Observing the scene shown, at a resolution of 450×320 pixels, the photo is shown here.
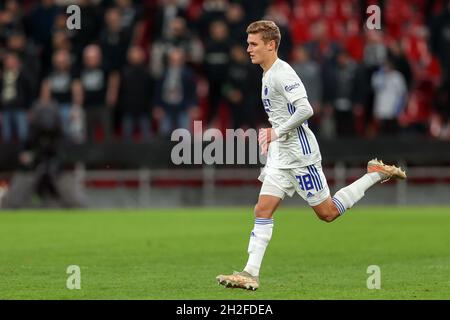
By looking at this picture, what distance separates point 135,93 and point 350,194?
1411 cm

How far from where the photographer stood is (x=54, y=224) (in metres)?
20.1

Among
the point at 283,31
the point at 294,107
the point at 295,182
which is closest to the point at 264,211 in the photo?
the point at 295,182

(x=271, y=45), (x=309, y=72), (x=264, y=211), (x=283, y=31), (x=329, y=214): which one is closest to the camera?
(x=264, y=211)

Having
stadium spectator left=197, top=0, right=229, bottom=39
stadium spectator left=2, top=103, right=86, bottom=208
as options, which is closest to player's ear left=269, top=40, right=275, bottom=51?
stadium spectator left=2, top=103, right=86, bottom=208

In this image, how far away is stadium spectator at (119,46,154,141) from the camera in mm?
25312

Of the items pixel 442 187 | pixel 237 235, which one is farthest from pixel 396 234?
pixel 442 187

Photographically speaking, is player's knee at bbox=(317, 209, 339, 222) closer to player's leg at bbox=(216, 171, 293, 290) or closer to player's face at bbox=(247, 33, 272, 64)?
player's leg at bbox=(216, 171, 293, 290)

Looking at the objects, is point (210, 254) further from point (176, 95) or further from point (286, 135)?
point (176, 95)

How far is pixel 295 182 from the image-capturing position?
11.2 meters

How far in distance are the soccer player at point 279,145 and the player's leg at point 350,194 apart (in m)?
0.02

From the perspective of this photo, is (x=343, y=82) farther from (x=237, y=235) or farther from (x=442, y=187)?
(x=237, y=235)

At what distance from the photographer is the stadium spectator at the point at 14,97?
25344 mm

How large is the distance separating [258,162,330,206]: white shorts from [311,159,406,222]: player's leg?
194mm

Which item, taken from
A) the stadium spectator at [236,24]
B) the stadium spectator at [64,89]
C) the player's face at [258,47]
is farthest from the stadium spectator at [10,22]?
the player's face at [258,47]
